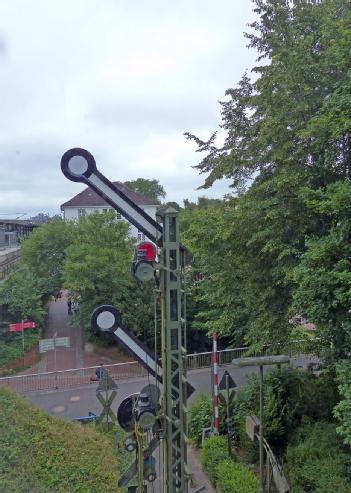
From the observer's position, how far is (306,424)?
7703 mm

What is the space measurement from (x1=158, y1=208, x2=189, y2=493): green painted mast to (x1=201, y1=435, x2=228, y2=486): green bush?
3.52 meters

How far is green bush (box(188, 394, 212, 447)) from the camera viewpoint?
924 centimetres

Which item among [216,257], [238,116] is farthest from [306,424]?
[238,116]

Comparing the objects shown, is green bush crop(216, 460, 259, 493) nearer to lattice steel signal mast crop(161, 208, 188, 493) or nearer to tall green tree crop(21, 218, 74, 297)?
lattice steel signal mast crop(161, 208, 188, 493)

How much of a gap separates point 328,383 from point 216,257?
11.5ft

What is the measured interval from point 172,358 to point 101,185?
193 centimetres

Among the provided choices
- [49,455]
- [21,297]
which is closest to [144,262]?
[49,455]

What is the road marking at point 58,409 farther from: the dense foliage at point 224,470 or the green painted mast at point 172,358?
the green painted mast at point 172,358

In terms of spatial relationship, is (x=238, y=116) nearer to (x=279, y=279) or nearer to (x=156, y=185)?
(x=279, y=279)

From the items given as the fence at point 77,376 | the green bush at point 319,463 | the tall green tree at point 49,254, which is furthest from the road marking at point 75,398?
the tall green tree at point 49,254

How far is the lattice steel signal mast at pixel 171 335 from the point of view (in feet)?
14.1

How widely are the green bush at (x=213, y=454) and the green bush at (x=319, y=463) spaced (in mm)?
1352

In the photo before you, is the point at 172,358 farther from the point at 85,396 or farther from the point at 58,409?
the point at 85,396

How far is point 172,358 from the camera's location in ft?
14.2
